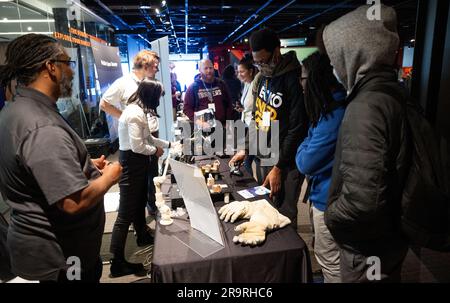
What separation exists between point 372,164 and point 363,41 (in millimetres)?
409

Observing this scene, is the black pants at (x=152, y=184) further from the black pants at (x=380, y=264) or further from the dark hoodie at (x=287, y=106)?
the black pants at (x=380, y=264)

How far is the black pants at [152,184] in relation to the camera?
9.39ft

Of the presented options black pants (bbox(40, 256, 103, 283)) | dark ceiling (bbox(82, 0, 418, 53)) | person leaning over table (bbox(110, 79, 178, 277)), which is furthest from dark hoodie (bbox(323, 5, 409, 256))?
dark ceiling (bbox(82, 0, 418, 53))

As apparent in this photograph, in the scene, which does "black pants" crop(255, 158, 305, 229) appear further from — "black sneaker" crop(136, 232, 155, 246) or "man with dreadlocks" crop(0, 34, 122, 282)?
"black sneaker" crop(136, 232, 155, 246)

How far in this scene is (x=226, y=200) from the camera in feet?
5.41

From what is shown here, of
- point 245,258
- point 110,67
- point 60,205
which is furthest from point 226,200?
point 110,67

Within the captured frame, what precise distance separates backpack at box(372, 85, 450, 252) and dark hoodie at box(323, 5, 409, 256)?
28mm

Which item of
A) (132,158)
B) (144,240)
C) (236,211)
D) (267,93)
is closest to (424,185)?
(236,211)

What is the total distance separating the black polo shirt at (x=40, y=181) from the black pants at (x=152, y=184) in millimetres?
1658

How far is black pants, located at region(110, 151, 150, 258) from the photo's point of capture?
212 cm

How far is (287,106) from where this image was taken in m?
1.95

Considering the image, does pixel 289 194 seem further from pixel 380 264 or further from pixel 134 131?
pixel 134 131

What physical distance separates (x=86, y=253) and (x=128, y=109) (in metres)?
1.12
